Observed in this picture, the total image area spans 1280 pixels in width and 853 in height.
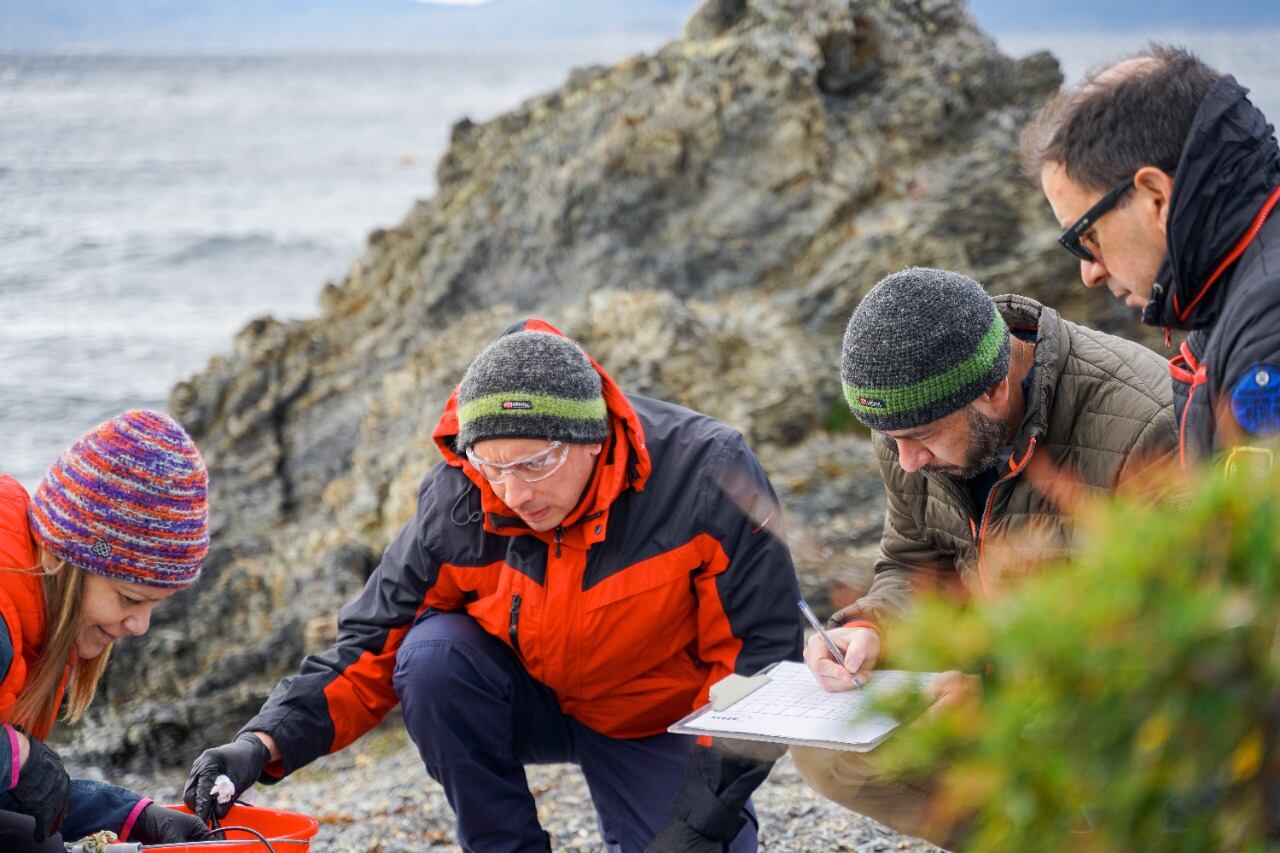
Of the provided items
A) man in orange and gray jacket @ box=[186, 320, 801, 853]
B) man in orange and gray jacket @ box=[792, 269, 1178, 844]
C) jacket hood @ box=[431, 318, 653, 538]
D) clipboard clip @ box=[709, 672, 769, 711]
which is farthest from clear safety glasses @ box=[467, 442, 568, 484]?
man in orange and gray jacket @ box=[792, 269, 1178, 844]

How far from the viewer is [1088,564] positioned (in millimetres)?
1276

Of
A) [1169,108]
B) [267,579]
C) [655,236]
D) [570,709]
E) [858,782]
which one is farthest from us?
[655,236]

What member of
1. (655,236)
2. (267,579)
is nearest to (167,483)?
(267,579)

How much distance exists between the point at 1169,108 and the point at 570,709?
2813 mm

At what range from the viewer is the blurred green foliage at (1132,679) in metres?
1.22

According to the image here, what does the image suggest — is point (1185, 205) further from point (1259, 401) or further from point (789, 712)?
point (789, 712)

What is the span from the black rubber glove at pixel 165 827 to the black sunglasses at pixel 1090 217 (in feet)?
9.67

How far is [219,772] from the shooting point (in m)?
3.83

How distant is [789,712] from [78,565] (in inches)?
81.2

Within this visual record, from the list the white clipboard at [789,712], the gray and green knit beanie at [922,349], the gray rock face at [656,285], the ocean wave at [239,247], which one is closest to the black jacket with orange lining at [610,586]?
the white clipboard at [789,712]

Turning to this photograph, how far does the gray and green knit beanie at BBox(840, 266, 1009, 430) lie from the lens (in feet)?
11.1

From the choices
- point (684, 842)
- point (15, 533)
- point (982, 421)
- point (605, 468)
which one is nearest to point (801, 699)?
point (684, 842)

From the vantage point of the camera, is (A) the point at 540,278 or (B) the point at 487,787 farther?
(A) the point at 540,278

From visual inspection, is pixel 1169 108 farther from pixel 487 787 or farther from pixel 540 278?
pixel 540 278
